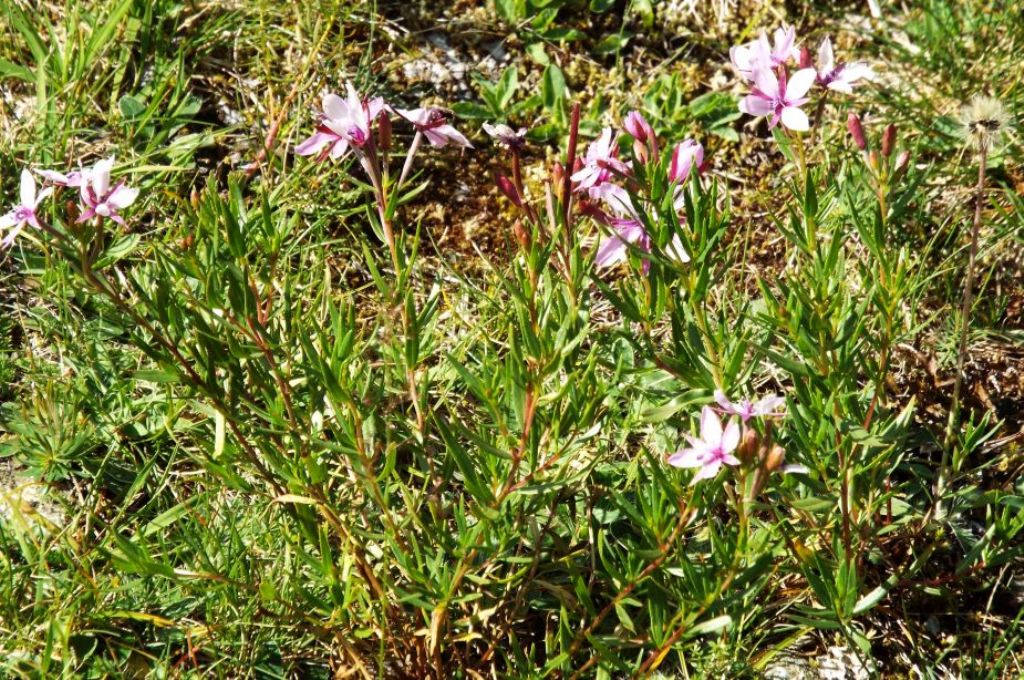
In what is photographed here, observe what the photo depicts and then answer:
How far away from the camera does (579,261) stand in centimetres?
190

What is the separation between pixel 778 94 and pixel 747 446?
0.67 metres

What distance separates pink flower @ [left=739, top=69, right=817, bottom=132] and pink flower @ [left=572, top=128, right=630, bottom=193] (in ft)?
0.80

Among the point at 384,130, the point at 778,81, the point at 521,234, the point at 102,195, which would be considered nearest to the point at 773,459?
the point at 521,234

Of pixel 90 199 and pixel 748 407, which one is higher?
pixel 90 199

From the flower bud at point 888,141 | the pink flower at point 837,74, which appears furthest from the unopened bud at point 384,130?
the flower bud at point 888,141

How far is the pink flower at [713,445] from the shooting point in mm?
1720

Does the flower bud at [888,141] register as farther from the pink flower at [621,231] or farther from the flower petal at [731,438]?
the flower petal at [731,438]

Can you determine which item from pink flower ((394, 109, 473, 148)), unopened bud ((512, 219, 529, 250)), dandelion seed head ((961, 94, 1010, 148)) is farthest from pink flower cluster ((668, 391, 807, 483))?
dandelion seed head ((961, 94, 1010, 148))

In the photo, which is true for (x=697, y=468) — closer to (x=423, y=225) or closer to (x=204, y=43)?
(x=423, y=225)

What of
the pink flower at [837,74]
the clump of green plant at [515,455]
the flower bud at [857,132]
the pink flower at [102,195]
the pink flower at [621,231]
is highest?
the pink flower at [837,74]

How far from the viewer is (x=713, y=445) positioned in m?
1.74

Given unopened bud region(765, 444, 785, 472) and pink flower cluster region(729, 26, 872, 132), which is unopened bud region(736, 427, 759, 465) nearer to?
unopened bud region(765, 444, 785, 472)

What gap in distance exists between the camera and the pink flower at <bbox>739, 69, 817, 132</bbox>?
1914 mm

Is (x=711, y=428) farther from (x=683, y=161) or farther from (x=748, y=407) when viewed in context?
(x=683, y=161)
